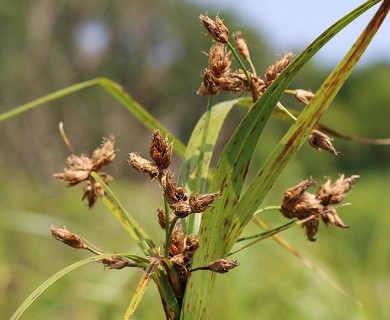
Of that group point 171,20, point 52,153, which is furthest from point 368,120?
point 52,153

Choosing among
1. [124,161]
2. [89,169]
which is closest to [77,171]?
[89,169]

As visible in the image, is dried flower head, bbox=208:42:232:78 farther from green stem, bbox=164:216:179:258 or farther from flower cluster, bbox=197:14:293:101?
green stem, bbox=164:216:179:258

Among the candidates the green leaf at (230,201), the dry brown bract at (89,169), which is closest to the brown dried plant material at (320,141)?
the green leaf at (230,201)

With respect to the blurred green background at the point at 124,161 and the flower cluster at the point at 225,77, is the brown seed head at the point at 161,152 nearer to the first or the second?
the flower cluster at the point at 225,77

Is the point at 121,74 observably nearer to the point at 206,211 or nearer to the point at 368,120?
the point at 368,120

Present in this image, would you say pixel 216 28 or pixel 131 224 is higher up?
pixel 216 28

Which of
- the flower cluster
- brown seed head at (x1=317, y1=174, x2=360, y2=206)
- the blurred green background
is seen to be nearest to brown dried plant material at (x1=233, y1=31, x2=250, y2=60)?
the flower cluster

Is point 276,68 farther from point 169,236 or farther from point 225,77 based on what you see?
point 169,236

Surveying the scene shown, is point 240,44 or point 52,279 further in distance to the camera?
point 240,44
